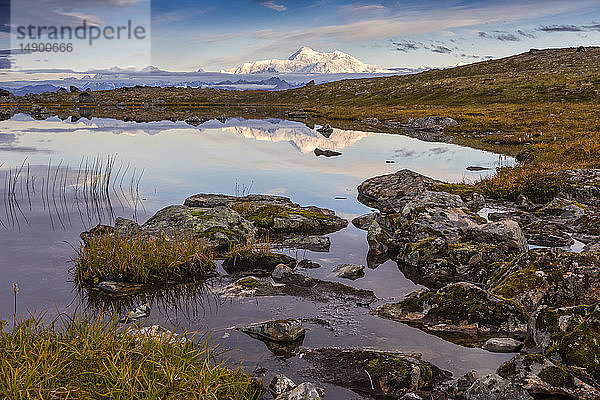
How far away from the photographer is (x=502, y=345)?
10.2 metres

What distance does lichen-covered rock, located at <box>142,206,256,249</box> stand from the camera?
16703mm

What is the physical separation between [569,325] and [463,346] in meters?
2.06

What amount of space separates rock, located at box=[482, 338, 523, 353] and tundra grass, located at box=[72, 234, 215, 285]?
7658 millimetres

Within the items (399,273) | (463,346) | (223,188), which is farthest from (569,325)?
(223,188)

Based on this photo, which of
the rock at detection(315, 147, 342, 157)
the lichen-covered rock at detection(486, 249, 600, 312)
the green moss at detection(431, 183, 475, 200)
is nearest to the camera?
the lichen-covered rock at detection(486, 249, 600, 312)

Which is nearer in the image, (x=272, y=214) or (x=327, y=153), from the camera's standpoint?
(x=272, y=214)

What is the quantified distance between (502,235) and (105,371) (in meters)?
12.5

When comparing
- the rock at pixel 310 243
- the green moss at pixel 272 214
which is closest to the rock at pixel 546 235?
the rock at pixel 310 243

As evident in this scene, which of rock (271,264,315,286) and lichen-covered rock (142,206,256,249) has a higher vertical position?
lichen-covered rock (142,206,256,249)

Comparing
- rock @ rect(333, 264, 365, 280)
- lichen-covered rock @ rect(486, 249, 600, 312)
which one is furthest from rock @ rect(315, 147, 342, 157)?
lichen-covered rock @ rect(486, 249, 600, 312)

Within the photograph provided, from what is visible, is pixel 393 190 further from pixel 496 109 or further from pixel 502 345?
pixel 496 109

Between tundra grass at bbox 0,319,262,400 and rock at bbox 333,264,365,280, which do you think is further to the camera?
rock at bbox 333,264,365,280

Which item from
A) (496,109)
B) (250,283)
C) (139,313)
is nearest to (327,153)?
(250,283)

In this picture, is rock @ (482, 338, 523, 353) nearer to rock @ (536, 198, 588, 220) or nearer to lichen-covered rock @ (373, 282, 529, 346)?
lichen-covered rock @ (373, 282, 529, 346)
